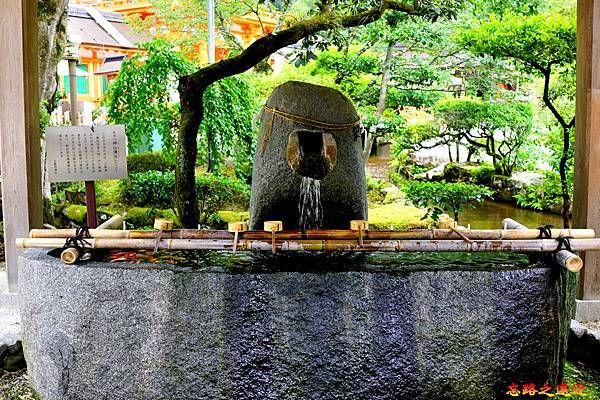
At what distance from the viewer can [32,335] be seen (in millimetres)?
3164

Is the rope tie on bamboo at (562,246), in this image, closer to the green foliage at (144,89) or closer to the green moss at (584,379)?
the green moss at (584,379)

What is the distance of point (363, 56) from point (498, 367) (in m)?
6.47

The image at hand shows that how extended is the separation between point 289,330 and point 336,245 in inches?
18.6

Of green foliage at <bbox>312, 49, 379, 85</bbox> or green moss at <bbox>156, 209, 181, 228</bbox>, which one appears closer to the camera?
green moss at <bbox>156, 209, 181, 228</bbox>

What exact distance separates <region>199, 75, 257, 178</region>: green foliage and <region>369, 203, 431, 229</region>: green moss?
7.21 feet

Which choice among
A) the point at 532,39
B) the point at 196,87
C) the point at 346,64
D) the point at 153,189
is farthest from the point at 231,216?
the point at 532,39

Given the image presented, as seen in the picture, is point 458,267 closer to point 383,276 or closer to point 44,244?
point 383,276

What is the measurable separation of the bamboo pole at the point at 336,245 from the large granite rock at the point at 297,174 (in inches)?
44.9

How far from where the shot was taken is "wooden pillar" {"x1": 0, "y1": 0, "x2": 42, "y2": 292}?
15.4ft

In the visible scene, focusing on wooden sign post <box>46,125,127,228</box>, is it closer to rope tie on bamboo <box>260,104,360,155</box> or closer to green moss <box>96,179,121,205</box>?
rope tie on bamboo <box>260,104,360,155</box>

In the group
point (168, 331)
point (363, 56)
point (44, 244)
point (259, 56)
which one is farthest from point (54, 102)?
point (168, 331)

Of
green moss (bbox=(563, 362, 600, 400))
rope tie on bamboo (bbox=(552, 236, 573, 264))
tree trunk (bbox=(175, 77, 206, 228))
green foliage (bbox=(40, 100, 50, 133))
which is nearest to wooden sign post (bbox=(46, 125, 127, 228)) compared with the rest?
tree trunk (bbox=(175, 77, 206, 228))

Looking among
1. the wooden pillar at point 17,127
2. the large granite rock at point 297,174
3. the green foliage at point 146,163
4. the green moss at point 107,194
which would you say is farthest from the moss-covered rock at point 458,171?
Answer: the wooden pillar at point 17,127

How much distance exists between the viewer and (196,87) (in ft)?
20.6
